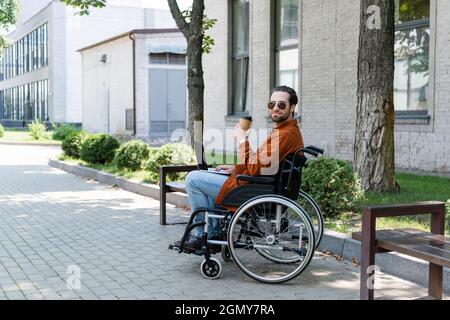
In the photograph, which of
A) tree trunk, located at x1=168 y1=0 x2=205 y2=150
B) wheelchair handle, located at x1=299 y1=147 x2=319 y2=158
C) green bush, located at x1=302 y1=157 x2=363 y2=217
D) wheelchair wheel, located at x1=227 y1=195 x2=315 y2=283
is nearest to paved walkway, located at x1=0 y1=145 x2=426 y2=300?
wheelchair wheel, located at x1=227 y1=195 x2=315 y2=283

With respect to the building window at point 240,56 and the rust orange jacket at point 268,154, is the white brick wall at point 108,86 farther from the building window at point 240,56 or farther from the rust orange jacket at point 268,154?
the rust orange jacket at point 268,154

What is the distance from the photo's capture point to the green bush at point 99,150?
593 inches

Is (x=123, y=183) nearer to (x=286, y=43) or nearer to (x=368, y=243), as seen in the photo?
(x=286, y=43)

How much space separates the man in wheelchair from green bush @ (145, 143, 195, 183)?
16.3ft

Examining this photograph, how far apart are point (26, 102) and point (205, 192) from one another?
47.8m

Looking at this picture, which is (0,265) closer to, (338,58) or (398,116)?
(398,116)

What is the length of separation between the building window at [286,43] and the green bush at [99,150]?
4624 millimetres

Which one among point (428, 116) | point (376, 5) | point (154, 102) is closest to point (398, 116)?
point (428, 116)

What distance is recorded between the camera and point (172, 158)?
1077cm

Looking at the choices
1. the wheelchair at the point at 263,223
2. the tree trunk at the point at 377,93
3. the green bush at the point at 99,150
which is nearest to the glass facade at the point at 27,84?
the green bush at the point at 99,150

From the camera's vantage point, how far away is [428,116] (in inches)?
466

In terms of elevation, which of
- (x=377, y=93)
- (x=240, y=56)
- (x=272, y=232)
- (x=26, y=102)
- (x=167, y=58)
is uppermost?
(x=167, y=58)

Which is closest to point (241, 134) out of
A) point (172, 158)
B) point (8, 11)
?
point (172, 158)

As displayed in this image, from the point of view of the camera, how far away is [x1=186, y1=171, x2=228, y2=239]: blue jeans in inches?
217
